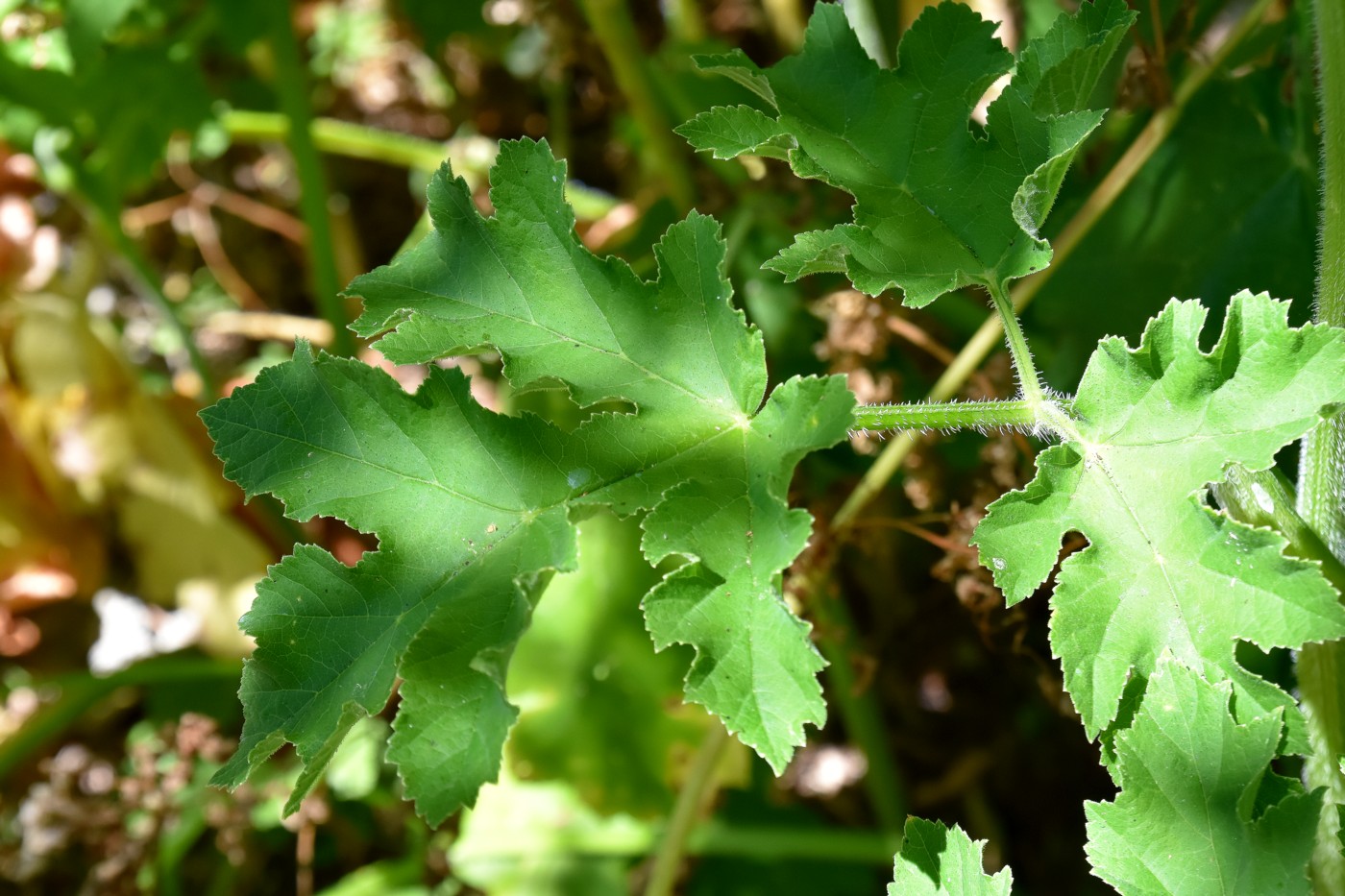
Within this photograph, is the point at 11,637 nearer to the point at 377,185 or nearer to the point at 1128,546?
the point at 377,185

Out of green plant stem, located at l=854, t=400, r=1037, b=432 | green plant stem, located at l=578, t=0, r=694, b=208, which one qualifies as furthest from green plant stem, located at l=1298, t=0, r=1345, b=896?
green plant stem, located at l=578, t=0, r=694, b=208

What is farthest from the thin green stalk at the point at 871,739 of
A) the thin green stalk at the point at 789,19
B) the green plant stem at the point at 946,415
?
the thin green stalk at the point at 789,19

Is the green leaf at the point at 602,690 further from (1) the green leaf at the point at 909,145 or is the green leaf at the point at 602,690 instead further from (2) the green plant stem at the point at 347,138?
(2) the green plant stem at the point at 347,138

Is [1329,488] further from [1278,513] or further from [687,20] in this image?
[687,20]

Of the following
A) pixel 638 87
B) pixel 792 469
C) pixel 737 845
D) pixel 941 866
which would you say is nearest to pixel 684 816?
pixel 737 845

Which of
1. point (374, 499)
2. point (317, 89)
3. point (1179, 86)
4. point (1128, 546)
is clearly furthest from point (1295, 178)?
point (317, 89)

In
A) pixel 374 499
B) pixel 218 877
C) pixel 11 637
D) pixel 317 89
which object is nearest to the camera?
pixel 374 499
